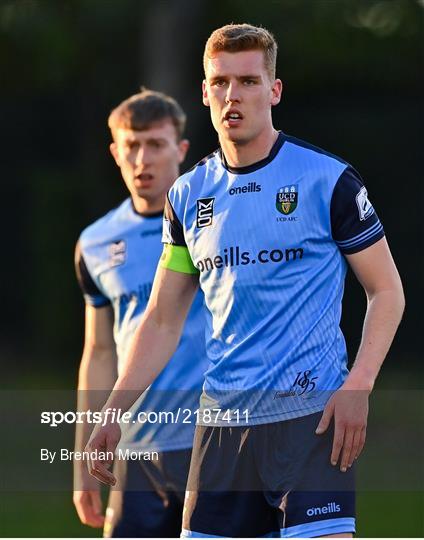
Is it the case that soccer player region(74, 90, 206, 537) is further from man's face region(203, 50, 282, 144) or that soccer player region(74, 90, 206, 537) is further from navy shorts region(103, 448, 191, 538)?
man's face region(203, 50, 282, 144)

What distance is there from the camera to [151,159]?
662 cm

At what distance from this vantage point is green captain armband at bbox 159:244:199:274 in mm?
5383

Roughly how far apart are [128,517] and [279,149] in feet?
7.21

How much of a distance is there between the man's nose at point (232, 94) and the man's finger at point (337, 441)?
1309 mm

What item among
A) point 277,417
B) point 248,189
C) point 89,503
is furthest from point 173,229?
point 89,503

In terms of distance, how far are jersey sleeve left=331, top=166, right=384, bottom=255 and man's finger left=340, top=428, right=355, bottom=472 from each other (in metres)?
0.70

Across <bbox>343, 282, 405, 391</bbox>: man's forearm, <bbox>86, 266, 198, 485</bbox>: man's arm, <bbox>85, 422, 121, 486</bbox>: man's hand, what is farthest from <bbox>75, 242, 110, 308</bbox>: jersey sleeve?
<bbox>343, 282, 405, 391</bbox>: man's forearm

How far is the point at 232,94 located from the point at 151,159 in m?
1.59

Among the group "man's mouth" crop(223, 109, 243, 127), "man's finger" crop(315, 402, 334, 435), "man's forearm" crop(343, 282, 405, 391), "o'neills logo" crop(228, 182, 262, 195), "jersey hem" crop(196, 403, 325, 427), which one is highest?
"man's mouth" crop(223, 109, 243, 127)

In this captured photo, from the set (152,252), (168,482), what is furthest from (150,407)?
(152,252)

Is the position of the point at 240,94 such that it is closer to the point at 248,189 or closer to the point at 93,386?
the point at 248,189

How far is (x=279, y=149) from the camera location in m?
5.22

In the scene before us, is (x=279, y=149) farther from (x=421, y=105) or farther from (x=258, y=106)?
(x=421, y=105)

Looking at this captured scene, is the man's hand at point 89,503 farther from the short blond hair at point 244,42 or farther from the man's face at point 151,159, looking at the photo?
the short blond hair at point 244,42
